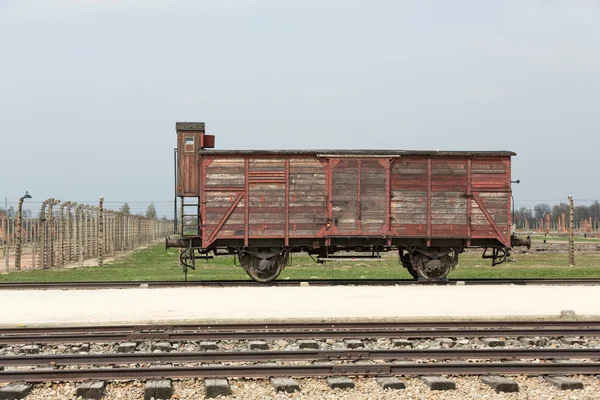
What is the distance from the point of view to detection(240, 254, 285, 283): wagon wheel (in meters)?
22.9

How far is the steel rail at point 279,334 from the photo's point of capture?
40.5 ft

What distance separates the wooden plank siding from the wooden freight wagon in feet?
0.10

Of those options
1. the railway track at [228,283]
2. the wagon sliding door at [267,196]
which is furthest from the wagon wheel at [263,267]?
the wagon sliding door at [267,196]

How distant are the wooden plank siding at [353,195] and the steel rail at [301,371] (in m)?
12.9

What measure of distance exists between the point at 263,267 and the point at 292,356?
12228mm

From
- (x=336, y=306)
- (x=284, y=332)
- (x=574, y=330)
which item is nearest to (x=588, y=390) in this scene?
(x=574, y=330)

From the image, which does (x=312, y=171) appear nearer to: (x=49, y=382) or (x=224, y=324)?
(x=224, y=324)

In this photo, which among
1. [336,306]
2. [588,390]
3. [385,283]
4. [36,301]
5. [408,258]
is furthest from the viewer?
[408,258]

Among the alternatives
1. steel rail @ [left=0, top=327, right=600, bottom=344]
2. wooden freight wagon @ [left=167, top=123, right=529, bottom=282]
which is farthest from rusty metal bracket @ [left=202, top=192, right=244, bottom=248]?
steel rail @ [left=0, top=327, right=600, bottom=344]

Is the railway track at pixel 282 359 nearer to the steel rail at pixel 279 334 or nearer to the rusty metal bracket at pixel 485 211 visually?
the steel rail at pixel 279 334

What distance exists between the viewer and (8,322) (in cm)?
1465

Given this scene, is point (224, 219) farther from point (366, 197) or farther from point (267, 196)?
point (366, 197)

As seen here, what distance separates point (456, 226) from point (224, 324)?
1135cm

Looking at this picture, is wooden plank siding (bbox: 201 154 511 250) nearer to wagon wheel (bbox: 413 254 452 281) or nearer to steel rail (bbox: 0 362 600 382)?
wagon wheel (bbox: 413 254 452 281)
